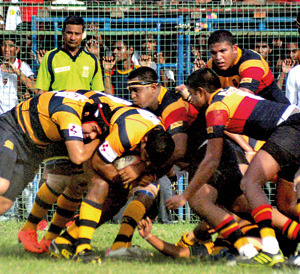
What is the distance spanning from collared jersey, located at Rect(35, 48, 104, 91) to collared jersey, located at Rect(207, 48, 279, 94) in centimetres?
209

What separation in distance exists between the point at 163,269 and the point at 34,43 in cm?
560

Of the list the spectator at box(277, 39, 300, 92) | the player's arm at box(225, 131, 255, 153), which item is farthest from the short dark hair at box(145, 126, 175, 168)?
the spectator at box(277, 39, 300, 92)

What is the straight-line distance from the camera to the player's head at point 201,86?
5570 mm

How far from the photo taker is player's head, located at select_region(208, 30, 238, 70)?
6344mm

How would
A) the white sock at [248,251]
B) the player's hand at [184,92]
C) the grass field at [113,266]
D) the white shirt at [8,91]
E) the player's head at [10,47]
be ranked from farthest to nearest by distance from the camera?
the player's head at [10,47] → the white shirt at [8,91] → the player's hand at [184,92] → the white sock at [248,251] → the grass field at [113,266]

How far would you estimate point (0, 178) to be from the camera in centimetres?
594

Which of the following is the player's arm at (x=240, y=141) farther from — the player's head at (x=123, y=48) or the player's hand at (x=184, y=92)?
the player's head at (x=123, y=48)

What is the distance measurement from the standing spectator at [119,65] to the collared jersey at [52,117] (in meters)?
3.40

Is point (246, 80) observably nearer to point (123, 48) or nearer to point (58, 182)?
point (58, 182)

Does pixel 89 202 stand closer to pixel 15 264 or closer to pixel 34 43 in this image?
pixel 15 264

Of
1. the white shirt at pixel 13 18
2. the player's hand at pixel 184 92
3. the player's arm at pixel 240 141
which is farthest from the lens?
the white shirt at pixel 13 18

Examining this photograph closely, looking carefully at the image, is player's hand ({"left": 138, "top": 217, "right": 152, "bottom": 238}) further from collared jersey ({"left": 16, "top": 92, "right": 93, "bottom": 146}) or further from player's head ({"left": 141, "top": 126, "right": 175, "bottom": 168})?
collared jersey ({"left": 16, "top": 92, "right": 93, "bottom": 146})

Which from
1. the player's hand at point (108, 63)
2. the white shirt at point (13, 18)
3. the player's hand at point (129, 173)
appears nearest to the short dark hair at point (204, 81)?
the player's hand at point (129, 173)

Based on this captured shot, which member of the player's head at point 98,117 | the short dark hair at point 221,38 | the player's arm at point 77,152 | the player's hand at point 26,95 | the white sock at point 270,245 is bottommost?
the white sock at point 270,245
